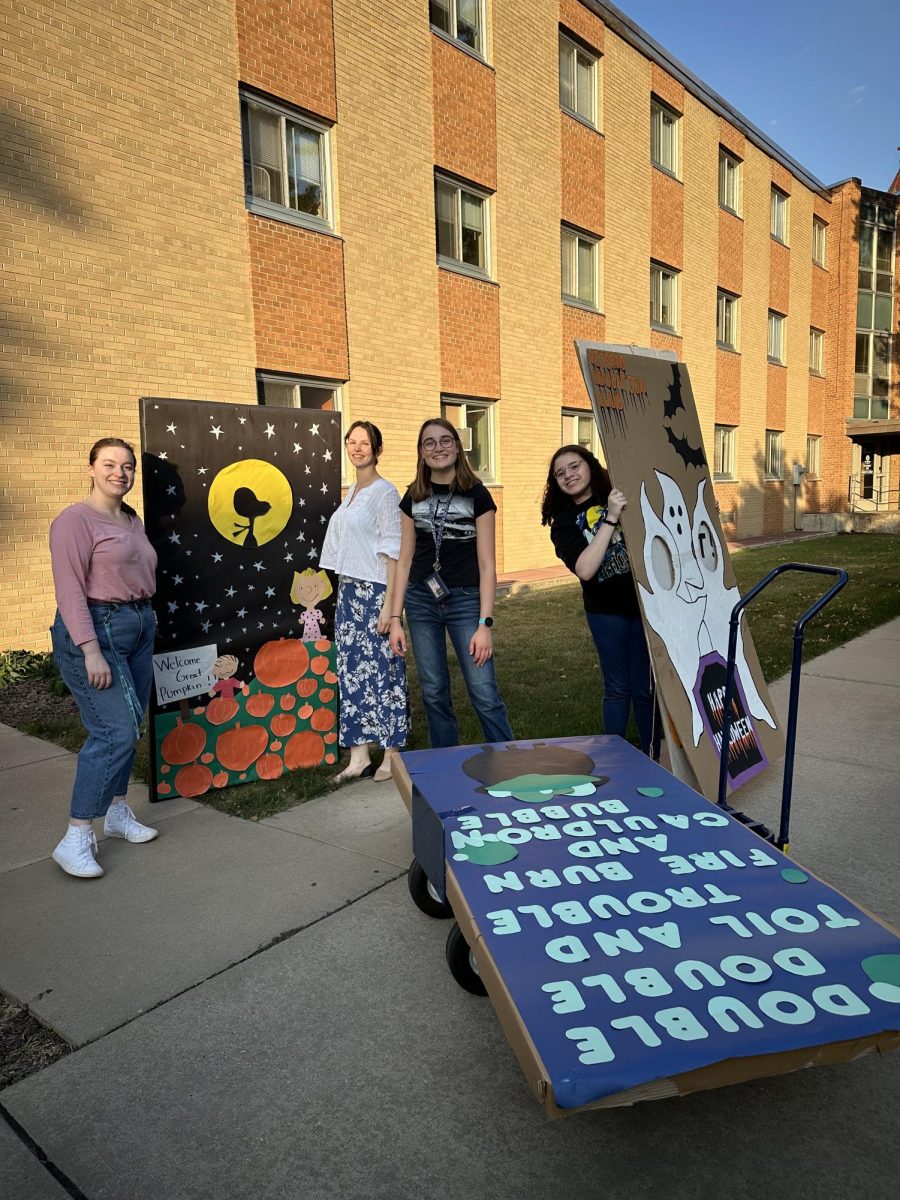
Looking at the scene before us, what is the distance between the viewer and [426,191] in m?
12.0

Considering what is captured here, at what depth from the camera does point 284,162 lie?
10.2m

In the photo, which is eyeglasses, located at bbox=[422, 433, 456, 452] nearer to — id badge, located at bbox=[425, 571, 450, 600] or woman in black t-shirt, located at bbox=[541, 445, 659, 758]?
woman in black t-shirt, located at bbox=[541, 445, 659, 758]

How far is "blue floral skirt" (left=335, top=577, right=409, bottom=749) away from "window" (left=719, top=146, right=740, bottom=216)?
2095 centimetres

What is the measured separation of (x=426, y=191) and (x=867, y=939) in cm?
1215

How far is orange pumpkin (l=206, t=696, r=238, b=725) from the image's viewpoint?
14.8ft

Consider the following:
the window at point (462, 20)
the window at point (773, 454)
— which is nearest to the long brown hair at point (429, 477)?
the window at point (462, 20)

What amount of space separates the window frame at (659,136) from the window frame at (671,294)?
2.08m

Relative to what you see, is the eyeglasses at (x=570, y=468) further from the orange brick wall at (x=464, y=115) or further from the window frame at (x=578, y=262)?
the window frame at (x=578, y=262)

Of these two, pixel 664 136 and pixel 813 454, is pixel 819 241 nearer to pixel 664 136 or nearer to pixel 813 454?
pixel 813 454

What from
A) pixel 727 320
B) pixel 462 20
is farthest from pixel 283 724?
pixel 727 320

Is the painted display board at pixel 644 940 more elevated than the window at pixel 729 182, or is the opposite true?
the window at pixel 729 182

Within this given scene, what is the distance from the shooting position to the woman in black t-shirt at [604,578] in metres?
3.89

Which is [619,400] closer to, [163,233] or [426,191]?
[163,233]

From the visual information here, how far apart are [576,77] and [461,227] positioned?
17.7ft
